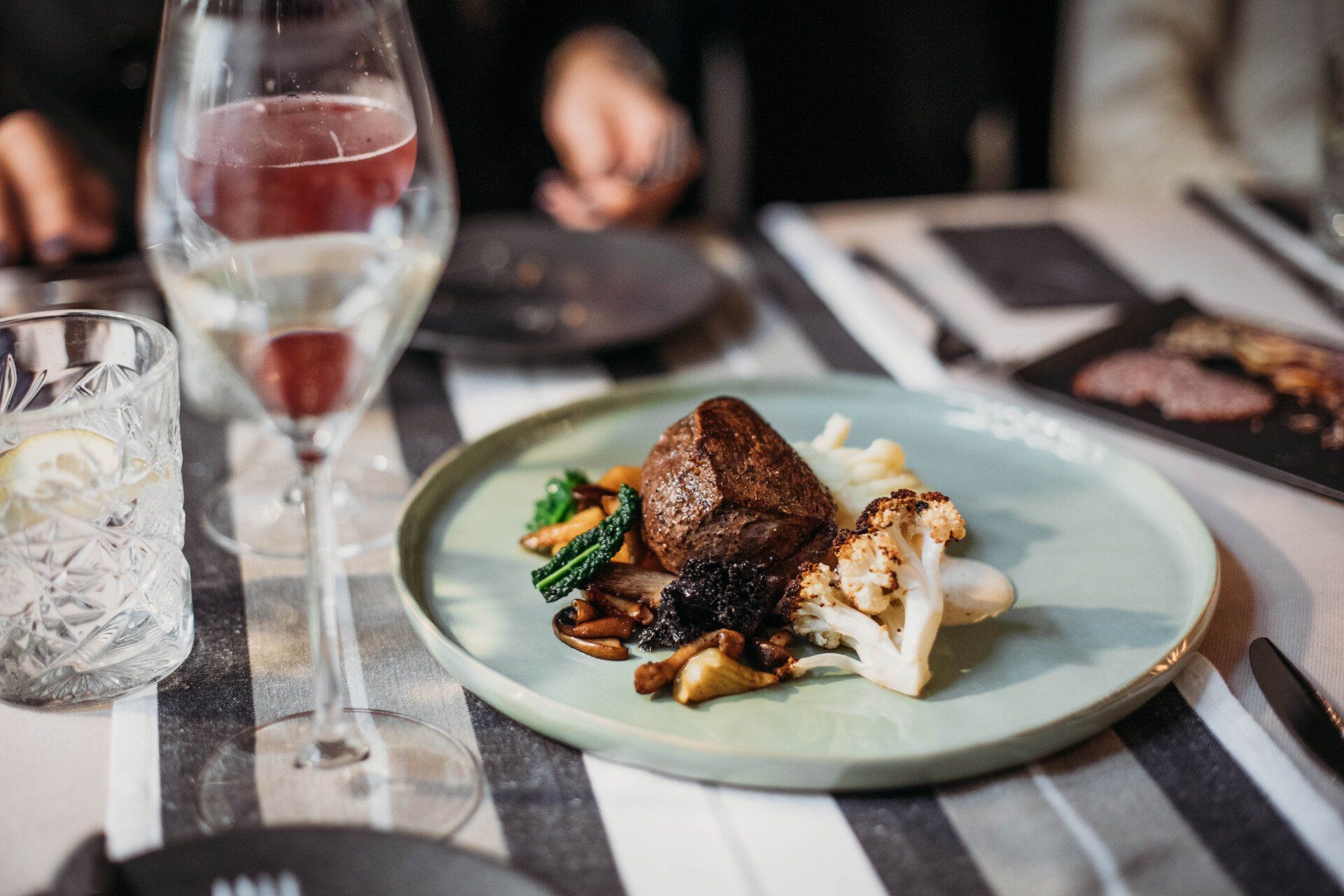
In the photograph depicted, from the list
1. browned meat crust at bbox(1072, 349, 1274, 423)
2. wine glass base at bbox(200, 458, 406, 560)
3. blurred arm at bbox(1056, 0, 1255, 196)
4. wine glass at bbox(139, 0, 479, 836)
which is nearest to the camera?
wine glass at bbox(139, 0, 479, 836)

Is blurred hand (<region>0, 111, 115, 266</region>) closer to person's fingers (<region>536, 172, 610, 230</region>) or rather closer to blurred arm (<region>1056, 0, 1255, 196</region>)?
person's fingers (<region>536, 172, 610, 230</region>)

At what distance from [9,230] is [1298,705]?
6.78 ft

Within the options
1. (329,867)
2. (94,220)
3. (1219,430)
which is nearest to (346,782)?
(329,867)

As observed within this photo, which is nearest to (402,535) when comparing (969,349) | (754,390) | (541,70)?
(754,390)

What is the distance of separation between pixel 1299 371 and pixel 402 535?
4.26 ft

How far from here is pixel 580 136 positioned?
2822 mm

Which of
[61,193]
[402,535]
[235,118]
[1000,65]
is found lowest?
[1000,65]

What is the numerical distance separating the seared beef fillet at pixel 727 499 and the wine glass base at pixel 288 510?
0.38 metres

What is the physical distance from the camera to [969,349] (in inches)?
72.9

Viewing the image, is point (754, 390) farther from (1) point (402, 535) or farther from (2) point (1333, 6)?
(2) point (1333, 6)

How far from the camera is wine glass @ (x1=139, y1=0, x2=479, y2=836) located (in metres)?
0.78

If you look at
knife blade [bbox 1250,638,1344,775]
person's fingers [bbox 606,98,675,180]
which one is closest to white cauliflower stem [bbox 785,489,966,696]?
knife blade [bbox 1250,638,1344,775]

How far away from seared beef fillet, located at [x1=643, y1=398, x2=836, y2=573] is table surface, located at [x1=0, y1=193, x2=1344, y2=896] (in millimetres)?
259

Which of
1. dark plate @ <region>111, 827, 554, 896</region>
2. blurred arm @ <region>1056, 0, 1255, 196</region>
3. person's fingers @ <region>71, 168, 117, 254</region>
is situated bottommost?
blurred arm @ <region>1056, 0, 1255, 196</region>
